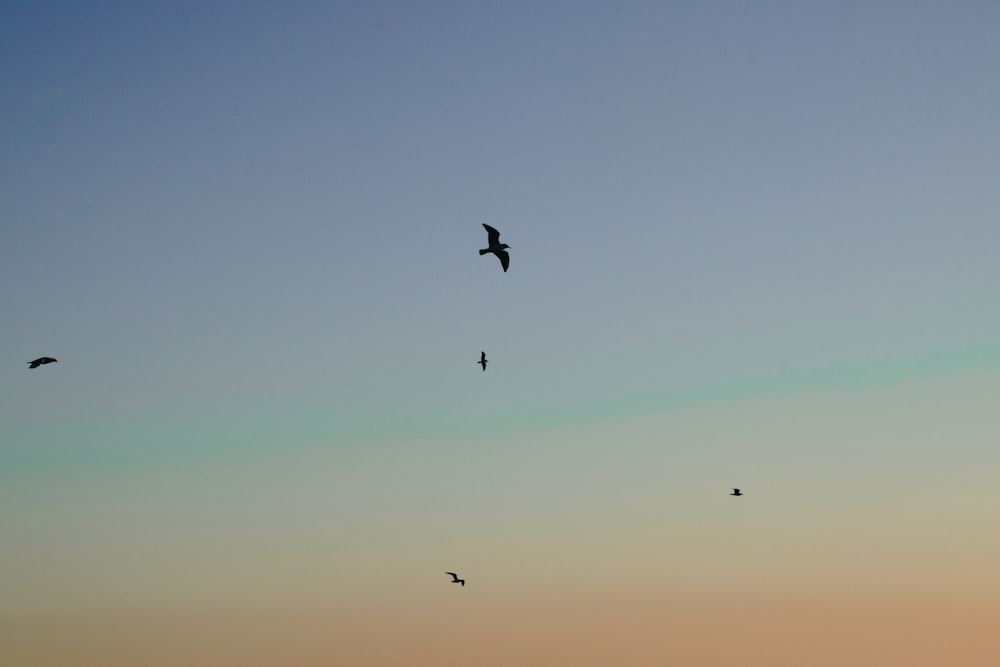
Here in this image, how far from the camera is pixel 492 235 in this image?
308 ft

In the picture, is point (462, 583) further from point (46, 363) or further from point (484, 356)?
point (46, 363)

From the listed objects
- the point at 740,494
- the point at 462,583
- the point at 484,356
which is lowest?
the point at 462,583

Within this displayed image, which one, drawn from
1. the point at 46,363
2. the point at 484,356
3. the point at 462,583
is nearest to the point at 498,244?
the point at 484,356

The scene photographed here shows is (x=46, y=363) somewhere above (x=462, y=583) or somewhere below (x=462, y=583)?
above

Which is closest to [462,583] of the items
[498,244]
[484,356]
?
[484,356]

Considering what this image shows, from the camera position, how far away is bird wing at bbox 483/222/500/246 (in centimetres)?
9325

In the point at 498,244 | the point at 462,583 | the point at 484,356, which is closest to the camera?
the point at 498,244

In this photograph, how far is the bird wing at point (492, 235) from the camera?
306 feet

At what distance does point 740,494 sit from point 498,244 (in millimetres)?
49471

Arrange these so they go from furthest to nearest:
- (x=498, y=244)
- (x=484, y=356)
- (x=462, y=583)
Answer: (x=462, y=583)
(x=484, y=356)
(x=498, y=244)

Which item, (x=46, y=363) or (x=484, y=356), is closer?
(x=46, y=363)

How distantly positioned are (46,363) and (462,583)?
4725 cm

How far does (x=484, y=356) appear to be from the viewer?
381 ft

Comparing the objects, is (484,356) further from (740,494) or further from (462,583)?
(740,494)
